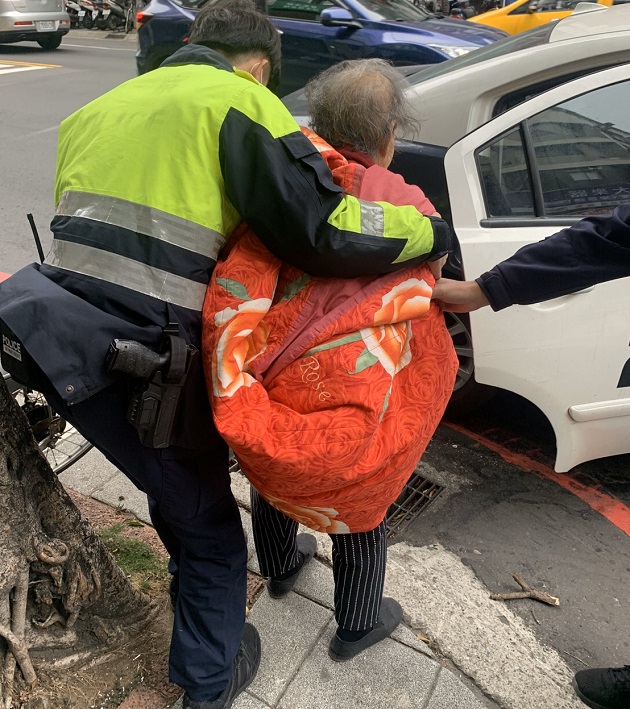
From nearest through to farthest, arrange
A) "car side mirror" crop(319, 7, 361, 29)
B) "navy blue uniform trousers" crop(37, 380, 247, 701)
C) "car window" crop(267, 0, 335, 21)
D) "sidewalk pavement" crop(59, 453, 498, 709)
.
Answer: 1. "navy blue uniform trousers" crop(37, 380, 247, 701)
2. "sidewalk pavement" crop(59, 453, 498, 709)
3. "car side mirror" crop(319, 7, 361, 29)
4. "car window" crop(267, 0, 335, 21)

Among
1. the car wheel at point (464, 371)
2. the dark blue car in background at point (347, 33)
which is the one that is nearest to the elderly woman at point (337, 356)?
the car wheel at point (464, 371)

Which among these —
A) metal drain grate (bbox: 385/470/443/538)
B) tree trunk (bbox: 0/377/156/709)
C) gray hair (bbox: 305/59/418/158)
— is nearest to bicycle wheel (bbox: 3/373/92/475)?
tree trunk (bbox: 0/377/156/709)

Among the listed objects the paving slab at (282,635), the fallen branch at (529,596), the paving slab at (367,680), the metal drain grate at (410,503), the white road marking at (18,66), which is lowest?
the white road marking at (18,66)

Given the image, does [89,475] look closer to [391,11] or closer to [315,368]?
[315,368]

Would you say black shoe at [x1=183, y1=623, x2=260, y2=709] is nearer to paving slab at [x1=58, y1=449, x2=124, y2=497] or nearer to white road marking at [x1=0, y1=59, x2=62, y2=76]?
paving slab at [x1=58, y1=449, x2=124, y2=497]

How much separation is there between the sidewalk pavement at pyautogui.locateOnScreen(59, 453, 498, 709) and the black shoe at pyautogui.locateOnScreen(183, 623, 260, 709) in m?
0.03

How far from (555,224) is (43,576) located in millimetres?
2100

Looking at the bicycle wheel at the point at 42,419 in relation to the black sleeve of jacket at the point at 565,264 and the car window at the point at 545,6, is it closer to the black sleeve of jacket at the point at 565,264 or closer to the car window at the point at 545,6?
the black sleeve of jacket at the point at 565,264

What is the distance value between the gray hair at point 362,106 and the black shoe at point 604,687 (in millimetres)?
1592

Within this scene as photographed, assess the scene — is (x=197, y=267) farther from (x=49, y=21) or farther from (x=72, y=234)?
(x=49, y=21)

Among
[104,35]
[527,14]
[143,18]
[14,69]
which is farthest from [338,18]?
[104,35]

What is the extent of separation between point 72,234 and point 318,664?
1.44 m

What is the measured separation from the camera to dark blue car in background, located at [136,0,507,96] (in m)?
6.61

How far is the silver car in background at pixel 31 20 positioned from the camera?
1381 cm
